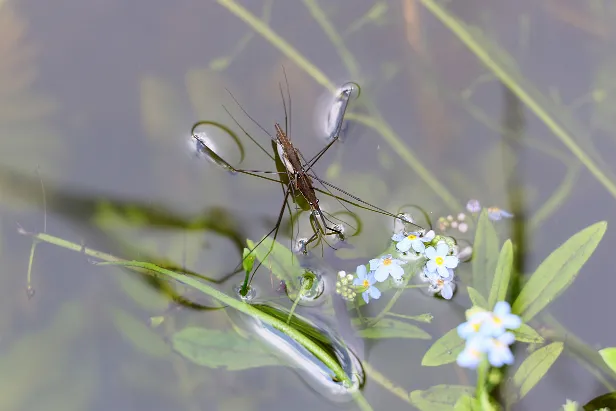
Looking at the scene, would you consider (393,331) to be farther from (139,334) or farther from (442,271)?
(139,334)

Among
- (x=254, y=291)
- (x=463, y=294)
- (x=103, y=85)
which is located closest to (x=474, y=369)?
(x=463, y=294)

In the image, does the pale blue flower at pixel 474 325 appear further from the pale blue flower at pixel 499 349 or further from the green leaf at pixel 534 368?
the green leaf at pixel 534 368

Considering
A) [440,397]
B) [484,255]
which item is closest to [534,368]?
[440,397]

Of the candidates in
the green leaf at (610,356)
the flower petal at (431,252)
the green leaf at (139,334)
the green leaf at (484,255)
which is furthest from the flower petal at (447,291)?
the green leaf at (139,334)

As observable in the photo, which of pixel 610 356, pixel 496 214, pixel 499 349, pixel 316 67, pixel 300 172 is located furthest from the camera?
pixel 316 67

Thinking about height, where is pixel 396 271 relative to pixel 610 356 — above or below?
above

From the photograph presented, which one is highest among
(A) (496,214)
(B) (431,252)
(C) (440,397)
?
(A) (496,214)

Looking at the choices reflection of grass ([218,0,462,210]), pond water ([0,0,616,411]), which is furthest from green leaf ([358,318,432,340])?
reflection of grass ([218,0,462,210])

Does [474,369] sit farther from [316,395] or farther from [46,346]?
[46,346]
